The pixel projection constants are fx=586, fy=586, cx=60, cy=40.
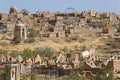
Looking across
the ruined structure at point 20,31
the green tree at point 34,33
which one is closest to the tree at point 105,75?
the ruined structure at point 20,31

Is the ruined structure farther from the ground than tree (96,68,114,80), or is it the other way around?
tree (96,68,114,80)

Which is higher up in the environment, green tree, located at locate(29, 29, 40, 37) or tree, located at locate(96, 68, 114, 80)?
tree, located at locate(96, 68, 114, 80)

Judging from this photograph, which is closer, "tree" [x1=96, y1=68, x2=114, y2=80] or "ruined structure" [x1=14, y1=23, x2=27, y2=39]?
"tree" [x1=96, y1=68, x2=114, y2=80]

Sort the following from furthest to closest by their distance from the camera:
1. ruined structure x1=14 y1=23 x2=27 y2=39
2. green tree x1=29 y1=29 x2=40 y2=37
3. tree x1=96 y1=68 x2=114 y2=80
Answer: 1. green tree x1=29 y1=29 x2=40 y2=37
2. ruined structure x1=14 y1=23 x2=27 y2=39
3. tree x1=96 y1=68 x2=114 y2=80

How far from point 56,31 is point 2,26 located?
27.1 ft

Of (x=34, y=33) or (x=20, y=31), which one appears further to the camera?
(x=34, y=33)

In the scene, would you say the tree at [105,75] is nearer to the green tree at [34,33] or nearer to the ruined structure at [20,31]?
the ruined structure at [20,31]

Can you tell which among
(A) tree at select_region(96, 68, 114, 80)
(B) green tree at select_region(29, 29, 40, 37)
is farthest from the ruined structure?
(A) tree at select_region(96, 68, 114, 80)

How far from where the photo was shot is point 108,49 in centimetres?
4656

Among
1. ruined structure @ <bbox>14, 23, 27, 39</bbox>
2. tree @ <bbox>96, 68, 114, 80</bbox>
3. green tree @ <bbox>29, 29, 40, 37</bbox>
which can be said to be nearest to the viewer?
tree @ <bbox>96, 68, 114, 80</bbox>

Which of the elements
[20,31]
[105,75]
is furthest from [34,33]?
[105,75]

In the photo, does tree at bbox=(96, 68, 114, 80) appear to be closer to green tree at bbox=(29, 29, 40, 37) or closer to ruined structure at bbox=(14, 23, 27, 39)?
ruined structure at bbox=(14, 23, 27, 39)

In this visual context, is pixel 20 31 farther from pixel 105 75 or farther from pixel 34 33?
pixel 105 75

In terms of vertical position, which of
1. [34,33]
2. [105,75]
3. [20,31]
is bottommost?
[34,33]
